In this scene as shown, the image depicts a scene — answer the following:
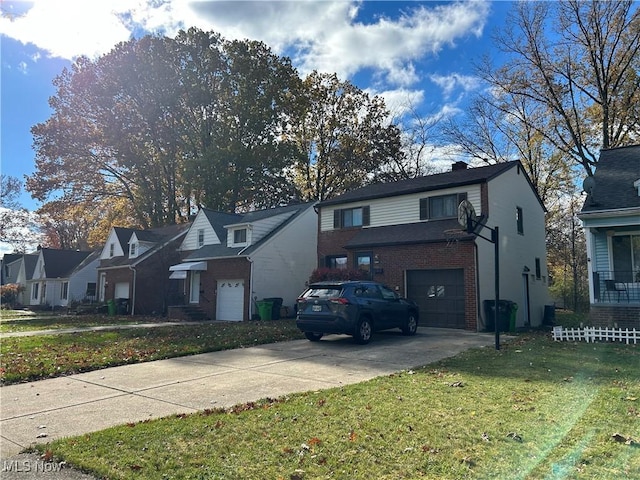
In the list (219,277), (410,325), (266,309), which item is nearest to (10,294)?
(219,277)

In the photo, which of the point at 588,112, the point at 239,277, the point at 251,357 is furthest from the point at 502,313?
the point at 588,112

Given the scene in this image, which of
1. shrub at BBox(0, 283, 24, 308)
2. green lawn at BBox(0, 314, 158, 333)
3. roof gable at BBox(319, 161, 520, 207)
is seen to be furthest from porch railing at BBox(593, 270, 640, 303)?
shrub at BBox(0, 283, 24, 308)

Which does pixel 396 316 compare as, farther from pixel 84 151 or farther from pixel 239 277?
pixel 84 151

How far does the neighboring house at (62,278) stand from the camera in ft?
136

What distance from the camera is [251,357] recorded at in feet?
36.0

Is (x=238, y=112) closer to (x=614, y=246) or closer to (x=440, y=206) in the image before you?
(x=440, y=206)

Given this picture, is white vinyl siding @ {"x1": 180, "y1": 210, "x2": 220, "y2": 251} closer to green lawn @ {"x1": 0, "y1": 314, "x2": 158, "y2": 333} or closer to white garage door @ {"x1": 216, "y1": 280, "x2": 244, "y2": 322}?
white garage door @ {"x1": 216, "y1": 280, "x2": 244, "y2": 322}

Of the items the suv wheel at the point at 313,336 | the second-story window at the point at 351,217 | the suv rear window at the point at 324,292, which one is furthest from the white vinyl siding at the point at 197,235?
the suv rear window at the point at 324,292

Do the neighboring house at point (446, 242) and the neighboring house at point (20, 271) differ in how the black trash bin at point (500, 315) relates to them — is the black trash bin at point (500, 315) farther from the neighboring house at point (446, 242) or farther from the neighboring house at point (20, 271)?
the neighboring house at point (20, 271)

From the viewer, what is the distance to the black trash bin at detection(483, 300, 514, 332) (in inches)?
678

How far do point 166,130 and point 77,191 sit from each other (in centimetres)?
993

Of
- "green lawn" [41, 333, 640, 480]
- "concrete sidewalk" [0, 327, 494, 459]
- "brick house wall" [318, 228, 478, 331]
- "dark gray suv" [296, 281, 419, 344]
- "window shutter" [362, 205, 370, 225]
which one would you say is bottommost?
"concrete sidewalk" [0, 327, 494, 459]

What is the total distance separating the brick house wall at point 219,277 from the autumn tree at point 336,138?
51.1 feet

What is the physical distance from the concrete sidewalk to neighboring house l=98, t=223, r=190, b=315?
61.5ft
